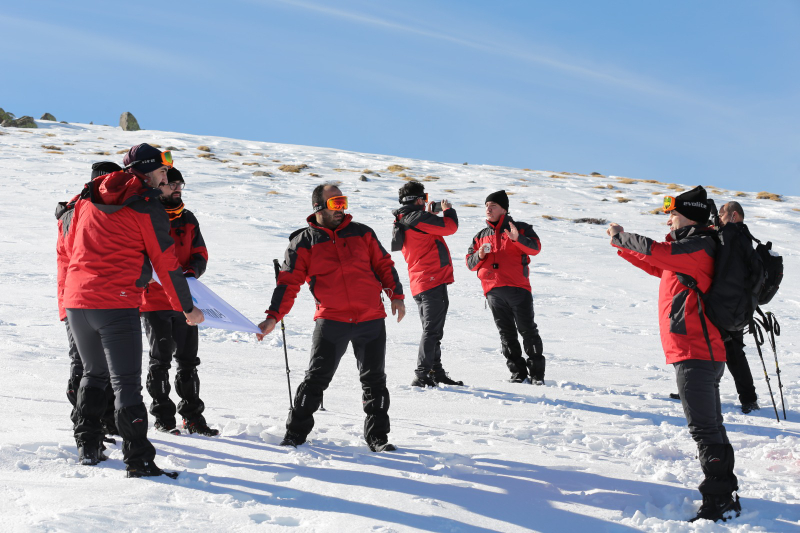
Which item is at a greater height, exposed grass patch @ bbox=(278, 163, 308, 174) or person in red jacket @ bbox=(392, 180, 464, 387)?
exposed grass patch @ bbox=(278, 163, 308, 174)

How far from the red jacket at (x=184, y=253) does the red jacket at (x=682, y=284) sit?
10.9 ft

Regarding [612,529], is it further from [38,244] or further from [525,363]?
[38,244]

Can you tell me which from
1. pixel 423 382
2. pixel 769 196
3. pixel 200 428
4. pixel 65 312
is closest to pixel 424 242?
pixel 423 382

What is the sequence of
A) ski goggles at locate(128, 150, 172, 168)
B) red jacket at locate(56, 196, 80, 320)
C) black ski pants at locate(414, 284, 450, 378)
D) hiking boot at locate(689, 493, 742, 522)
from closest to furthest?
hiking boot at locate(689, 493, 742, 522), ski goggles at locate(128, 150, 172, 168), red jacket at locate(56, 196, 80, 320), black ski pants at locate(414, 284, 450, 378)

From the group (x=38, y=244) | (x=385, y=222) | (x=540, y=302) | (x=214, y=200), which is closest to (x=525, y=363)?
(x=540, y=302)

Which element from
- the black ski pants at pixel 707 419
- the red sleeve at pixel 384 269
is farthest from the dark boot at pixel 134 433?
the black ski pants at pixel 707 419

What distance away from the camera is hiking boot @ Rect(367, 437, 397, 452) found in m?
5.02

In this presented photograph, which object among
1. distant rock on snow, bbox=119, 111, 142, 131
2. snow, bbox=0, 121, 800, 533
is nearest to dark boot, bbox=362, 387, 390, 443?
snow, bbox=0, 121, 800, 533

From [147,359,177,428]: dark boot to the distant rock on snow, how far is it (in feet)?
195

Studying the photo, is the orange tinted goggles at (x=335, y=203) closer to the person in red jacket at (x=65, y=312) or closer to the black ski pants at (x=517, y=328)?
the person in red jacket at (x=65, y=312)

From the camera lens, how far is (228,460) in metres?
4.66

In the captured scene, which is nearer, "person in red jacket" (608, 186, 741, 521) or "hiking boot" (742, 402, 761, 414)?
"person in red jacket" (608, 186, 741, 521)

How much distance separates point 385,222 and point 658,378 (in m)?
15.1

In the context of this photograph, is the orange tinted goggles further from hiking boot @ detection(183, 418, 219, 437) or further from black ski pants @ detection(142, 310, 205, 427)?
hiking boot @ detection(183, 418, 219, 437)
